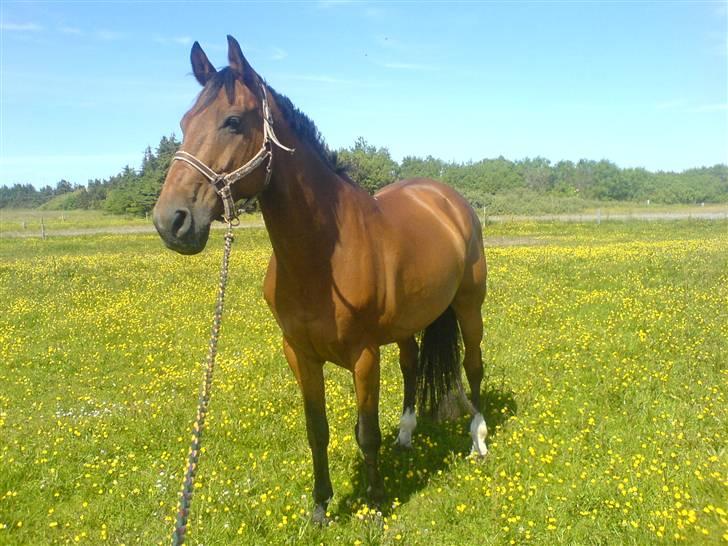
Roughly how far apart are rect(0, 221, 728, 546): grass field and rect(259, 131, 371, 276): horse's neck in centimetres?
198

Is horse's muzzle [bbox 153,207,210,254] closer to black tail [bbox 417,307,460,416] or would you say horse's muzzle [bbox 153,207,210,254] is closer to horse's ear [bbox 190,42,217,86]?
horse's ear [bbox 190,42,217,86]

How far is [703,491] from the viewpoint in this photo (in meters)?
3.88

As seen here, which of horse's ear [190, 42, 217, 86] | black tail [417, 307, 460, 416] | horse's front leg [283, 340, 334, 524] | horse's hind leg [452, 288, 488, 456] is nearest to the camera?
horse's ear [190, 42, 217, 86]

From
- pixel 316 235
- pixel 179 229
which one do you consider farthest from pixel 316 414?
pixel 179 229

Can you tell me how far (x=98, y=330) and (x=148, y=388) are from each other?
3.34 meters

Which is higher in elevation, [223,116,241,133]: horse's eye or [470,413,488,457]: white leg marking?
[223,116,241,133]: horse's eye

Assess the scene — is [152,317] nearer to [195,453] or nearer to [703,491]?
[195,453]

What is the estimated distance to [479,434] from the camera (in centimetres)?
495

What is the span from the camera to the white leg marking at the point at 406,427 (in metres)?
5.07

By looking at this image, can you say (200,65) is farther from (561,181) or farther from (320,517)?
(561,181)

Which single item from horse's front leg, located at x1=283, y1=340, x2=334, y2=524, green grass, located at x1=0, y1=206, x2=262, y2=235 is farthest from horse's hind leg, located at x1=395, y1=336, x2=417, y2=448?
green grass, located at x1=0, y1=206, x2=262, y2=235

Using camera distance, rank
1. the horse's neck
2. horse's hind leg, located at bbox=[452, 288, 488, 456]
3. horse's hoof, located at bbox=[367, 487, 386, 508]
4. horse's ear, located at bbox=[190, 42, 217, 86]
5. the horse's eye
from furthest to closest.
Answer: horse's hind leg, located at bbox=[452, 288, 488, 456]
horse's hoof, located at bbox=[367, 487, 386, 508]
the horse's neck
horse's ear, located at bbox=[190, 42, 217, 86]
the horse's eye

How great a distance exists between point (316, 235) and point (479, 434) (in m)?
2.75

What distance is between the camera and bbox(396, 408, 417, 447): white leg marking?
5.07m
